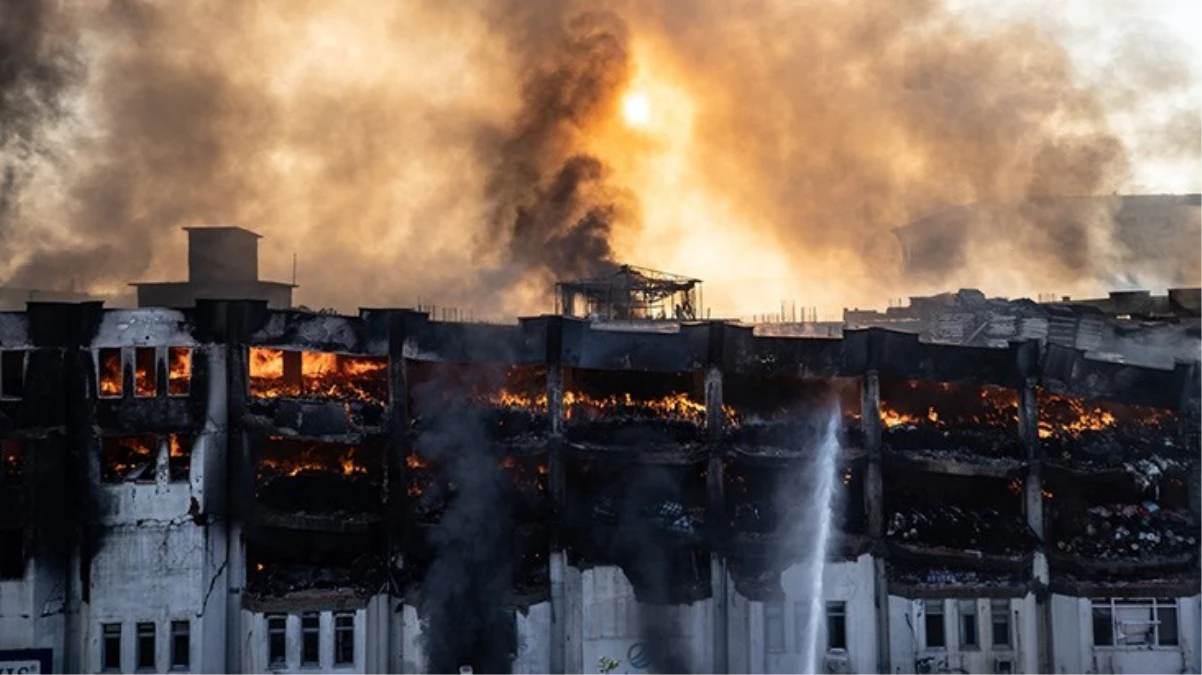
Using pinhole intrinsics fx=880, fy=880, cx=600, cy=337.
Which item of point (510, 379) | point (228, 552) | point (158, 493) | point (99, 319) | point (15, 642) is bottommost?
point (15, 642)

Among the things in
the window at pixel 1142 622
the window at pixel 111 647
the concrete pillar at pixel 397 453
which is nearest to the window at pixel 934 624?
the window at pixel 1142 622

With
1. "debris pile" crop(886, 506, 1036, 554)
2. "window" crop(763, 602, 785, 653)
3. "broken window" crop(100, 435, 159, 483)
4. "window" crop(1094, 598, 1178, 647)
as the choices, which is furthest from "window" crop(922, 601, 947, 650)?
"broken window" crop(100, 435, 159, 483)

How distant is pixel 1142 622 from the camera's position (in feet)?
82.2

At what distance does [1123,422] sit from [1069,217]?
118ft

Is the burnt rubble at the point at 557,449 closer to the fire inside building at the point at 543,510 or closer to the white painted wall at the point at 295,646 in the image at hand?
the fire inside building at the point at 543,510

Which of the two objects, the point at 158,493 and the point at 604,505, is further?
the point at 604,505

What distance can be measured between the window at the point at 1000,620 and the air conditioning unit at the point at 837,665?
4294mm

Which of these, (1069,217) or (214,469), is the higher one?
(1069,217)

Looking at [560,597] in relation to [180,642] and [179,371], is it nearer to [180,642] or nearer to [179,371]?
[180,642]

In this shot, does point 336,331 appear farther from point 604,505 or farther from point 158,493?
point 604,505

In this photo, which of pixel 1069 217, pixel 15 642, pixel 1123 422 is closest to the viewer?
pixel 15 642

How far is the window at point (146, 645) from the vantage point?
25016 millimetres

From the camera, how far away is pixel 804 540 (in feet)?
A: 85.7

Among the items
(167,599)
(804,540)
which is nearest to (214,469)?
(167,599)
